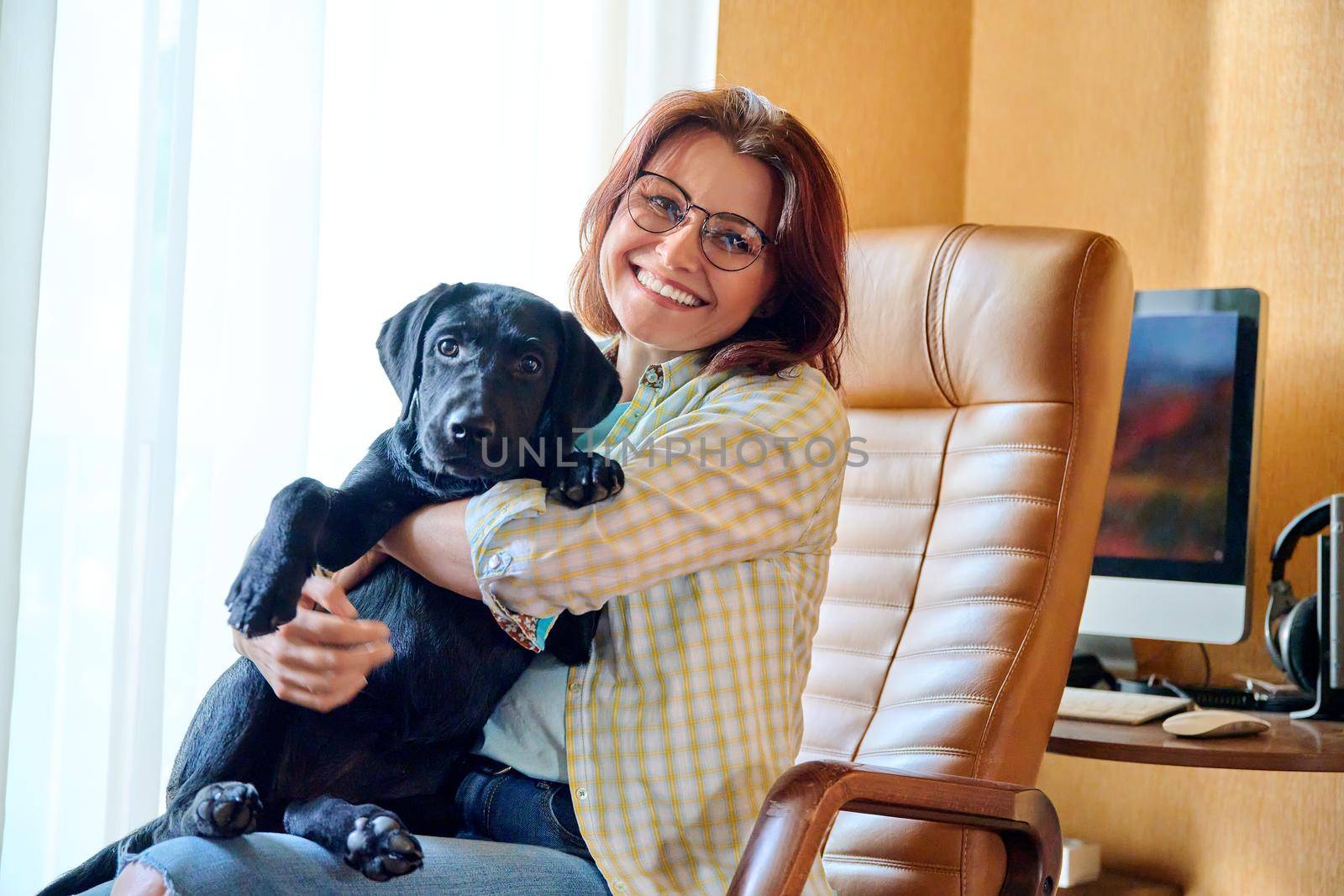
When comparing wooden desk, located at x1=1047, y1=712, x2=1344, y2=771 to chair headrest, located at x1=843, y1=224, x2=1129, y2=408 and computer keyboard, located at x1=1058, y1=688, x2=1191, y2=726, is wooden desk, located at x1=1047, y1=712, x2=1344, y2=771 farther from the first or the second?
chair headrest, located at x1=843, y1=224, x2=1129, y2=408

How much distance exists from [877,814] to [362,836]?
1.53 feet

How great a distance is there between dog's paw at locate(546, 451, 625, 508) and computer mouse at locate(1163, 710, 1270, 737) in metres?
0.96

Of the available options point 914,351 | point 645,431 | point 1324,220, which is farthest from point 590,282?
point 1324,220

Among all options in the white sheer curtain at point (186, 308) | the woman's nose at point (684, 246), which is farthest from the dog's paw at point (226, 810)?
the woman's nose at point (684, 246)

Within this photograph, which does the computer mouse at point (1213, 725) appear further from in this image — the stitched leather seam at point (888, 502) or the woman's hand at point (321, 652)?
the woman's hand at point (321, 652)

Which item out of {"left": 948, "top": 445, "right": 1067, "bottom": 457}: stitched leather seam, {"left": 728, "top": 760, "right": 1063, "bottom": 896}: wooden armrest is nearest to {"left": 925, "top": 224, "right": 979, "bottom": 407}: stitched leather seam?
{"left": 948, "top": 445, "right": 1067, "bottom": 457}: stitched leather seam

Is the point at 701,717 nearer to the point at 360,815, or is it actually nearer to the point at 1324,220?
the point at 360,815

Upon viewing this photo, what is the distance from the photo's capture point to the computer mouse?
5.14 feet

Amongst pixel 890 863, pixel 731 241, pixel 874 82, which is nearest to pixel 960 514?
pixel 890 863

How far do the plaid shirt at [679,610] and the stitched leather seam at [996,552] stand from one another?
0.46 metres

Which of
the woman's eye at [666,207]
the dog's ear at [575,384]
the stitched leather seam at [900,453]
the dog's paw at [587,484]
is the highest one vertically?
the woman's eye at [666,207]

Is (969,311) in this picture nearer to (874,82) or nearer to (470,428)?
(470,428)

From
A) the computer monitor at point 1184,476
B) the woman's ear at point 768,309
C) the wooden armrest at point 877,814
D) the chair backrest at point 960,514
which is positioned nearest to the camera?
the wooden armrest at point 877,814

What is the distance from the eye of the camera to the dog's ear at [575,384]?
124cm
